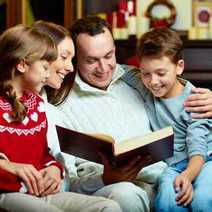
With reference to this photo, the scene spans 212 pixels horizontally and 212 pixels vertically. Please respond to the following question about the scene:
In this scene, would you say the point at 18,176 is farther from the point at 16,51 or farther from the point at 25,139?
the point at 16,51

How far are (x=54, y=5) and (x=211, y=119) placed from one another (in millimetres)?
1656

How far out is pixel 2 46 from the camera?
182 centimetres

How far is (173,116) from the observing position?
2.08 metres

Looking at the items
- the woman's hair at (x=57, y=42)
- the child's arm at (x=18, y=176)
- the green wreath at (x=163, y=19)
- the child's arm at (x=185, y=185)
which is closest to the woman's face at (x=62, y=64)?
the woman's hair at (x=57, y=42)

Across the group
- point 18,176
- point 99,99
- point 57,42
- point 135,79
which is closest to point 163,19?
point 135,79

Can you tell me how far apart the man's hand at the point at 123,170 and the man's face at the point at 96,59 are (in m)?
0.42

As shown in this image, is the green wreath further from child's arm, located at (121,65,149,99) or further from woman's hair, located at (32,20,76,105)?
woman's hair, located at (32,20,76,105)

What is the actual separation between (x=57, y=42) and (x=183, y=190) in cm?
66

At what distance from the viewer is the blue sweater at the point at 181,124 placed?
6.52ft

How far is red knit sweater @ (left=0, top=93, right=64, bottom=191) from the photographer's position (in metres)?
1.71

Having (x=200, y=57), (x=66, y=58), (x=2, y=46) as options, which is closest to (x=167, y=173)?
(x=66, y=58)

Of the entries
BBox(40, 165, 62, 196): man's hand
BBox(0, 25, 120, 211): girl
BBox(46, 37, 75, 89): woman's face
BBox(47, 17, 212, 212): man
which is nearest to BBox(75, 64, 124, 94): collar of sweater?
BBox(47, 17, 212, 212): man

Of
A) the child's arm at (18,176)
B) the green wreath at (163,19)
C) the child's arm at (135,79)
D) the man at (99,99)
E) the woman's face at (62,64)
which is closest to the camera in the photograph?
the child's arm at (18,176)

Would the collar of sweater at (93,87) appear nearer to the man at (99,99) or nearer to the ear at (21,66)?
the man at (99,99)
